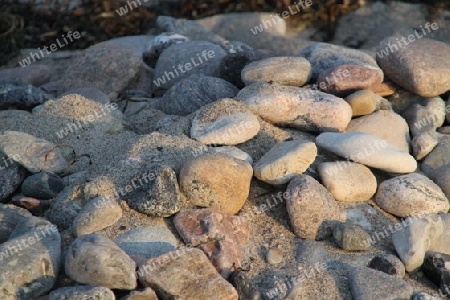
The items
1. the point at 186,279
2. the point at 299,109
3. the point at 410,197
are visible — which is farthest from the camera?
the point at 299,109

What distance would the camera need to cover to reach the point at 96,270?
3.08 meters

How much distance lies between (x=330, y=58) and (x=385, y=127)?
0.84 meters

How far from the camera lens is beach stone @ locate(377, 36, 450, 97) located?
4922 mm

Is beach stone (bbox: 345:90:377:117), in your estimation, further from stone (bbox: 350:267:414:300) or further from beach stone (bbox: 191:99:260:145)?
stone (bbox: 350:267:414:300)

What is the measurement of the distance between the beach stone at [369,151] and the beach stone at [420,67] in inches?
37.5

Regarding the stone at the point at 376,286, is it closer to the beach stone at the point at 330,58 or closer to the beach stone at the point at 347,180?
A: the beach stone at the point at 347,180

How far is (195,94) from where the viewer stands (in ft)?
16.6

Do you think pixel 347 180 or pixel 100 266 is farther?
pixel 347 180

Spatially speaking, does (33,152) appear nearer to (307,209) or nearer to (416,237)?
(307,209)

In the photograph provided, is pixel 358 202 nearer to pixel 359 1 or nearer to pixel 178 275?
pixel 178 275

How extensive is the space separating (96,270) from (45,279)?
29 centimetres

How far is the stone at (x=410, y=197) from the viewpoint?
4035 millimetres

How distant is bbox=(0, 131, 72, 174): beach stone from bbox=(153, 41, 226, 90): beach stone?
1.70 m

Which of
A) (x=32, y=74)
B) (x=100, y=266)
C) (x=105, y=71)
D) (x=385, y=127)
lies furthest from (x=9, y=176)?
(x=385, y=127)
